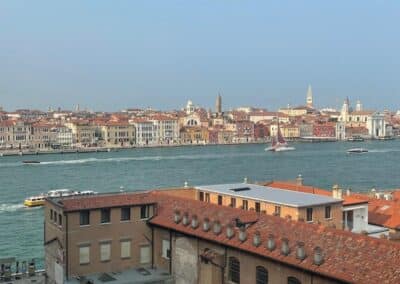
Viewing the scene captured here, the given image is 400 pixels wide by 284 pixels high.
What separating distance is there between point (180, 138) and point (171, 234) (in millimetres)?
85123

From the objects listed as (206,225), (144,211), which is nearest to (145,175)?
(144,211)

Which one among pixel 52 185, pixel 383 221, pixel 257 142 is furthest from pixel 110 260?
pixel 257 142

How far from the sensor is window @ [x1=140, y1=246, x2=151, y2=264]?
1200 cm

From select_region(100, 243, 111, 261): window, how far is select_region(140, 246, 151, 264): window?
0.66m

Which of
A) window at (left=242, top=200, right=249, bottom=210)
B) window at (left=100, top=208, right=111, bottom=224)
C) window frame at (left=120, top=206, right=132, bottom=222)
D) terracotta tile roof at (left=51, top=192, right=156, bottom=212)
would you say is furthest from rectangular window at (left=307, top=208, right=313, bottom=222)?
window at (left=100, top=208, right=111, bottom=224)

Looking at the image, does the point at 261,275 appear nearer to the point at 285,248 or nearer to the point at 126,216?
the point at 285,248

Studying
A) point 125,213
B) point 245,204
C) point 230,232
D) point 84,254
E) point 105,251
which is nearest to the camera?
point 230,232

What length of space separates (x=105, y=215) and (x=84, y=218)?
16.3 inches

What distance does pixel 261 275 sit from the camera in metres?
9.45

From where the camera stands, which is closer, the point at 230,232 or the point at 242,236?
the point at 242,236

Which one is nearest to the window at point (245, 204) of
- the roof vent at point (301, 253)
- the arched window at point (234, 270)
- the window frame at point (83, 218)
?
the arched window at point (234, 270)

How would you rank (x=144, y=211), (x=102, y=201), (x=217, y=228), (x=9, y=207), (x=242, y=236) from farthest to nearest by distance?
(x=9, y=207) < (x=144, y=211) < (x=102, y=201) < (x=217, y=228) < (x=242, y=236)

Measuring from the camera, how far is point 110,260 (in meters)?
11.7

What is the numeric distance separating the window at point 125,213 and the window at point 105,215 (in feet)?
0.90
